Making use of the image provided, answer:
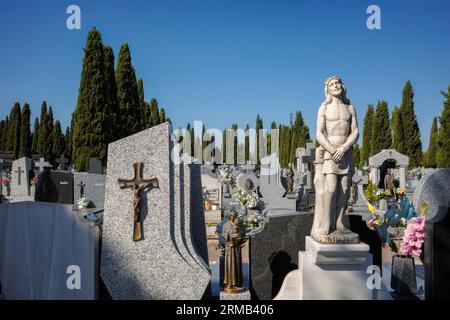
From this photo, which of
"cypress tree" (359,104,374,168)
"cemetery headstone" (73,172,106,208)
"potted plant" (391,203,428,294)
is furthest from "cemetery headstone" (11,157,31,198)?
"cypress tree" (359,104,374,168)

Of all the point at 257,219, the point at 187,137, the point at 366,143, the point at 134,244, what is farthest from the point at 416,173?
the point at 187,137

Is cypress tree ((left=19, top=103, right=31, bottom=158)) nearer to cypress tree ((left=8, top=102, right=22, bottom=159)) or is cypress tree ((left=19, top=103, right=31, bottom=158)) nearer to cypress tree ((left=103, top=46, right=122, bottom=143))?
cypress tree ((left=8, top=102, right=22, bottom=159))

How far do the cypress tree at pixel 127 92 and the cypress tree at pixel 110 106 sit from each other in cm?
296

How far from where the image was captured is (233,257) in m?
5.13

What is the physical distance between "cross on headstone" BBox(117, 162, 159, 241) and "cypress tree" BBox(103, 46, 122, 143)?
1681cm

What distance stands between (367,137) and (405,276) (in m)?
36.0

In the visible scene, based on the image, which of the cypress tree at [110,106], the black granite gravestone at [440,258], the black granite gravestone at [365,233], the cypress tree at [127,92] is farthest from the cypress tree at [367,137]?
the black granite gravestone at [440,258]

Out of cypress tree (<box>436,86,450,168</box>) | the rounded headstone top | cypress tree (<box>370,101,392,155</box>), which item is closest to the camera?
the rounded headstone top

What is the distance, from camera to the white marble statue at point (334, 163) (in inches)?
187

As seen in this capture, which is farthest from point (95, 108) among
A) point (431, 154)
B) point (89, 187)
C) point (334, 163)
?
point (431, 154)

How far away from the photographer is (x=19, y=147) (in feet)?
127

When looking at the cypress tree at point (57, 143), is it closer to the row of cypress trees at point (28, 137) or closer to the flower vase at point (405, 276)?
the row of cypress trees at point (28, 137)

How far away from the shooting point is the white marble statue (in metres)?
4.74
